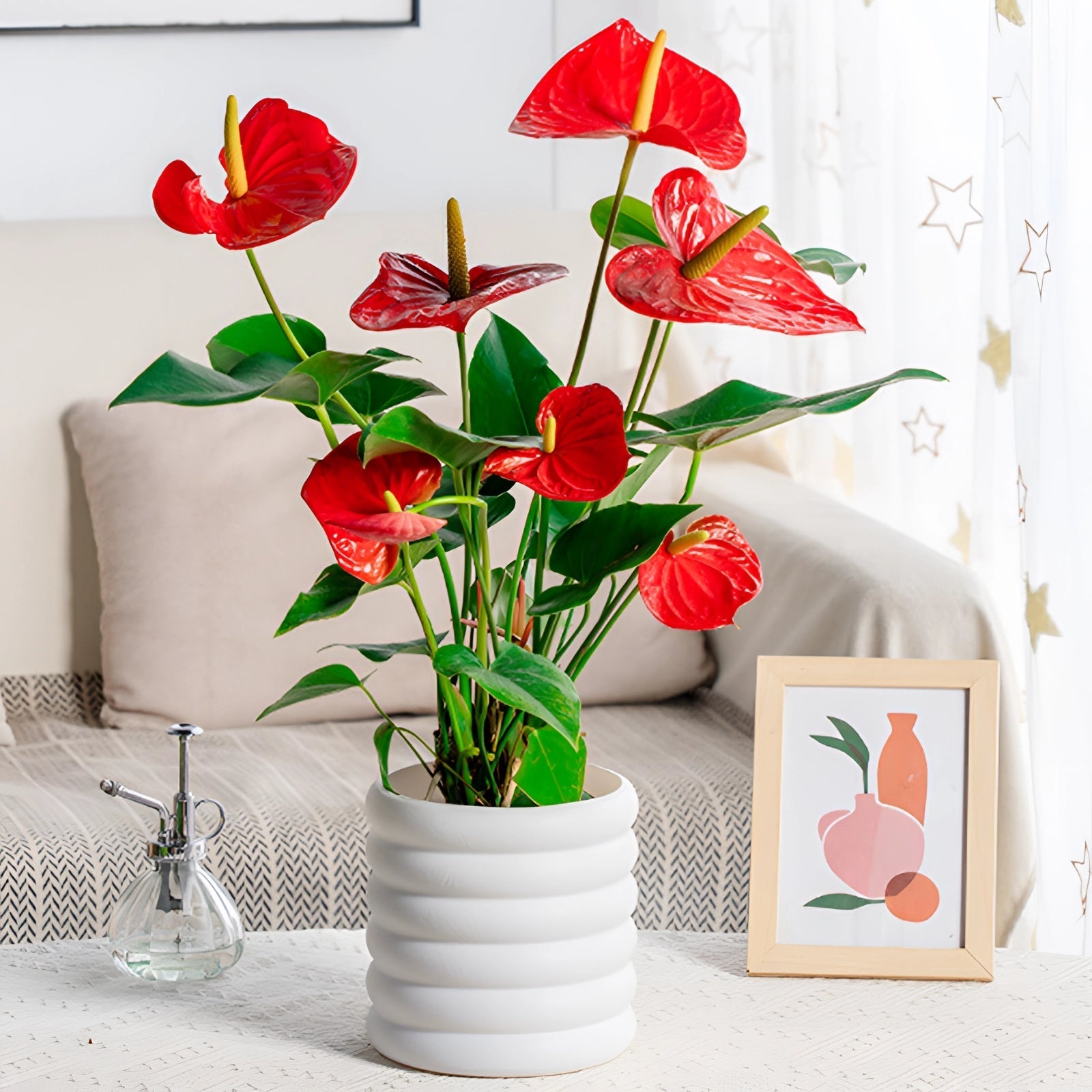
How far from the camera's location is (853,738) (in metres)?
0.86

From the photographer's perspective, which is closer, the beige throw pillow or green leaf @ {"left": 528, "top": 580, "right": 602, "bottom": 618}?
green leaf @ {"left": 528, "top": 580, "right": 602, "bottom": 618}

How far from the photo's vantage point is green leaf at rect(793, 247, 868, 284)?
0.71 m

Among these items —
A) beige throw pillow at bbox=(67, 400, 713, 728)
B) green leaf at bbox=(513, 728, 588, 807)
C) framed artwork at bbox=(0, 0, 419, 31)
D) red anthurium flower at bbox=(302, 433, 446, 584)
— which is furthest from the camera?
framed artwork at bbox=(0, 0, 419, 31)

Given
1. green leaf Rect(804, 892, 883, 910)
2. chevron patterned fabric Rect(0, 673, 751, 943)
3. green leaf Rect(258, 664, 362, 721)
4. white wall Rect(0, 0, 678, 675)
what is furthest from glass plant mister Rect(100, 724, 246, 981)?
white wall Rect(0, 0, 678, 675)

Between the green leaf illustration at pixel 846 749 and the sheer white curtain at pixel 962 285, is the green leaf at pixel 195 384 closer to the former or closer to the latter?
the green leaf illustration at pixel 846 749

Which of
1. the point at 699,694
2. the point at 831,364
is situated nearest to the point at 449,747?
the point at 699,694

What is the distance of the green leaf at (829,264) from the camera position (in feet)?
2.33

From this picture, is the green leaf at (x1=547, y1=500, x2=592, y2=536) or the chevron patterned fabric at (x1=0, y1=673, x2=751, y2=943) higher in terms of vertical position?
the green leaf at (x1=547, y1=500, x2=592, y2=536)

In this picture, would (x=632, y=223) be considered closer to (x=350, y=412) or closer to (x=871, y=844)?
(x=350, y=412)

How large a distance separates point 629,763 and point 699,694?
0.86 feet

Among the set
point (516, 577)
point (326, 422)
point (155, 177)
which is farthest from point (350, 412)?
point (155, 177)

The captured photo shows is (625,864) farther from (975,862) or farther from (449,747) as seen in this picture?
(975,862)

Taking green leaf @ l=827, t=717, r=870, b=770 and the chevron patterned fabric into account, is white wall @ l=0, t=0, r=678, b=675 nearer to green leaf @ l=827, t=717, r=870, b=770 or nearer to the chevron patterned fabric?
the chevron patterned fabric

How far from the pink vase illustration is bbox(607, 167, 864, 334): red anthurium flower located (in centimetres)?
34
